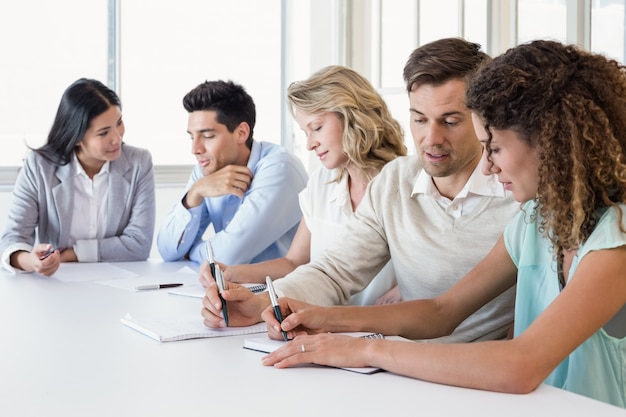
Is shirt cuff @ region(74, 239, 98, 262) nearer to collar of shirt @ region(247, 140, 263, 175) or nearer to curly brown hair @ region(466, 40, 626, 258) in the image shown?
collar of shirt @ region(247, 140, 263, 175)

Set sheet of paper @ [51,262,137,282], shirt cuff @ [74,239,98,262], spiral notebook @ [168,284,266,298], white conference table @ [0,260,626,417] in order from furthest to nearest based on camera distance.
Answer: shirt cuff @ [74,239,98,262]
sheet of paper @ [51,262,137,282]
spiral notebook @ [168,284,266,298]
white conference table @ [0,260,626,417]

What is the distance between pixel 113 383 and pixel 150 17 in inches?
157

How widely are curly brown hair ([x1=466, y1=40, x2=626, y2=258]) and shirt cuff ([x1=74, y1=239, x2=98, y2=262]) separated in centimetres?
204

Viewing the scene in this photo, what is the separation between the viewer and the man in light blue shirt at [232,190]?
285 cm

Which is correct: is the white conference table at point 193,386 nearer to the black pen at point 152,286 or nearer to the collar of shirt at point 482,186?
the black pen at point 152,286

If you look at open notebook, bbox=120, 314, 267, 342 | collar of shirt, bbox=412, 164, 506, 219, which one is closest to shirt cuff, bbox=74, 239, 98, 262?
open notebook, bbox=120, 314, 267, 342

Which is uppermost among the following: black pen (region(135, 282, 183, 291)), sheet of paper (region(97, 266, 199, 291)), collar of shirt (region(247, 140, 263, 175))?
collar of shirt (region(247, 140, 263, 175))

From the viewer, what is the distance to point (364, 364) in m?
1.32

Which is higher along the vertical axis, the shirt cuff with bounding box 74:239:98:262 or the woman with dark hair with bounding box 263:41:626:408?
the woman with dark hair with bounding box 263:41:626:408

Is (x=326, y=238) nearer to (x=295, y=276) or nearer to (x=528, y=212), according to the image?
(x=295, y=276)

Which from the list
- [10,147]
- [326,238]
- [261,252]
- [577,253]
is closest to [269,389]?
[577,253]

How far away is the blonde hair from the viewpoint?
2385 mm

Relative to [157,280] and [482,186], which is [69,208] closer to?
[157,280]

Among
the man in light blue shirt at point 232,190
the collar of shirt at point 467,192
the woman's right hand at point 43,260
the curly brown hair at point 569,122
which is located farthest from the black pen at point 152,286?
the curly brown hair at point 569,122
